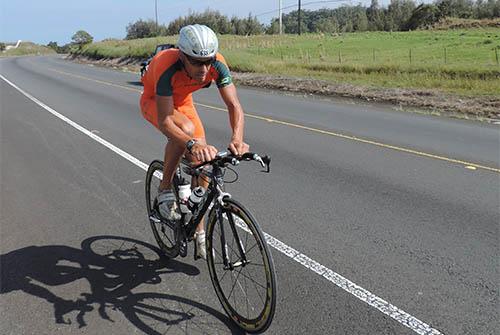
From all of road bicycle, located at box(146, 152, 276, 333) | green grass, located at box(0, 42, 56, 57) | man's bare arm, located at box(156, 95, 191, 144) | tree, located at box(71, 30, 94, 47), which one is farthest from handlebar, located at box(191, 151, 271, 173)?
green grass, located at box(0, 42, 56, 57)

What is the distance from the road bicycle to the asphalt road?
17 centimetres

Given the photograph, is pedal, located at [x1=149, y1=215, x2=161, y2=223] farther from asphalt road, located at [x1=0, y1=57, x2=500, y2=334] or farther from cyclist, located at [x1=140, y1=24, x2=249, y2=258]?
asphalt road, located at [x1=0, y1=57, x2=500, y2=334]

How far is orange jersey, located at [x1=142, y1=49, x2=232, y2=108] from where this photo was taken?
11.1 feet

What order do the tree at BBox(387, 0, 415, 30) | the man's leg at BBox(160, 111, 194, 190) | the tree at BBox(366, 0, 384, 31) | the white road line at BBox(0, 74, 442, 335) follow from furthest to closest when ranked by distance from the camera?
the tree at BBox(366, 0, 384, 31)
the tree at BBox(387, 0, 415, 30)
the man's leg at BBox(160, 111, 194, 190)
the white road line at BBox(0, 74, 442, 335)

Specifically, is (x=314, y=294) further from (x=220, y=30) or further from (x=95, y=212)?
(x=220, y=30)

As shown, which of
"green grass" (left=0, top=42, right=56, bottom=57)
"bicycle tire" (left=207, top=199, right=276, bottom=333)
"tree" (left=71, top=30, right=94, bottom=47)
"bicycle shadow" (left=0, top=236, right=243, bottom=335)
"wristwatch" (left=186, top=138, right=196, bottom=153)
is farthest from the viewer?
"green grass" (left=0, top=42, right=56, bottom=57)

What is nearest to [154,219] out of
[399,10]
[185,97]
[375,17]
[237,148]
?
[185,97]

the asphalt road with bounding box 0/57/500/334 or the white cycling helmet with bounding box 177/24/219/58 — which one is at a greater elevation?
the white cycling helmet with bounding box 177/24/219/58

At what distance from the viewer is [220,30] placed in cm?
10088

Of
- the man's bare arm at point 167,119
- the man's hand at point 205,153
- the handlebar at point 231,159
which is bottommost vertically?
the handlebar at point 231,159

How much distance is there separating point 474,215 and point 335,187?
178 centimetres

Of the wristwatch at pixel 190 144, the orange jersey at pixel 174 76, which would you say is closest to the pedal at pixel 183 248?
A: the wristwatch at pixel 190 144

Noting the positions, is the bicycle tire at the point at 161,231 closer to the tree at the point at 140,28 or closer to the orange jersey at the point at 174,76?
the orange jersey at the point at 174,76

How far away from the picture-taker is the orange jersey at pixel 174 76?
3.39 m
